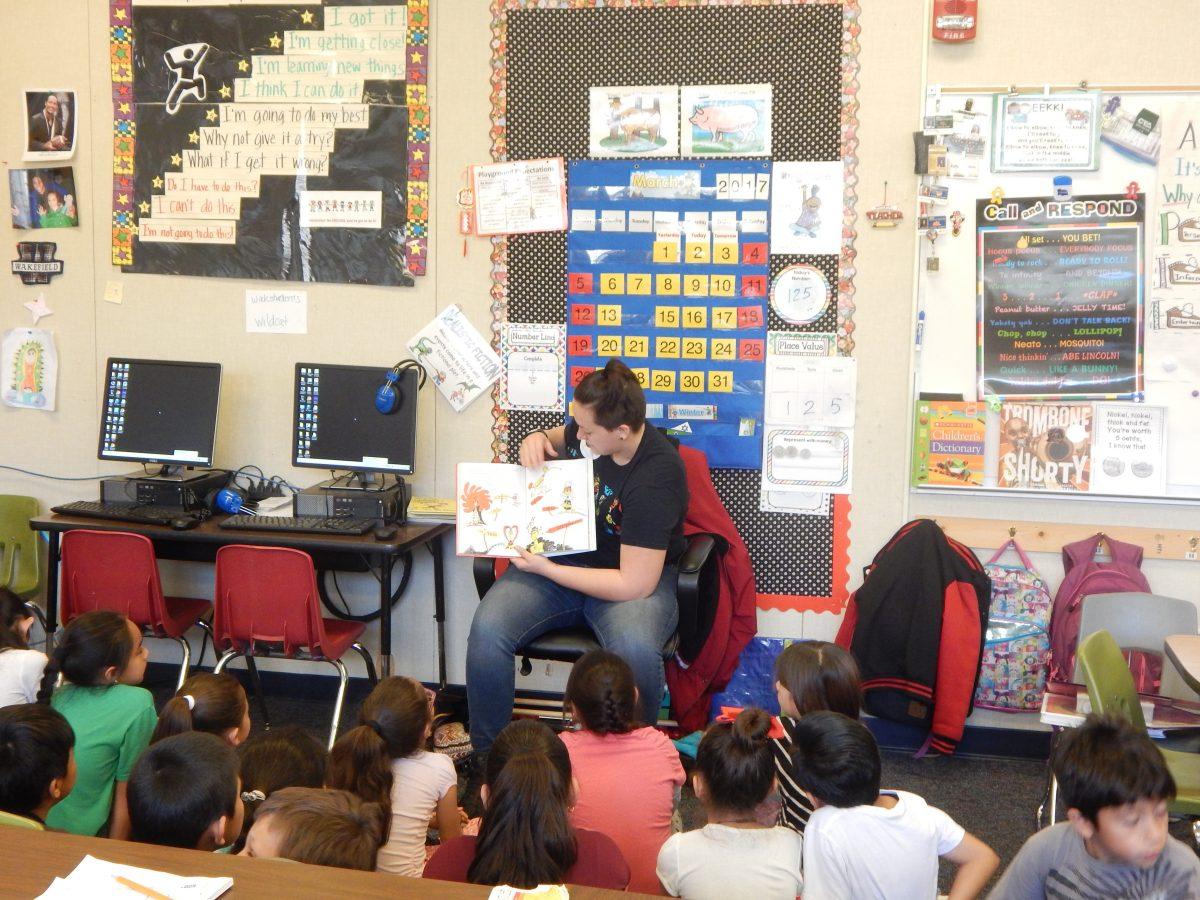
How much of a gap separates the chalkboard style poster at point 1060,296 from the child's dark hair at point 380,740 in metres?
2.16

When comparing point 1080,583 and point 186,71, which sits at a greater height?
point 186,71

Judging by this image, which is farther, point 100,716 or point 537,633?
point 537,633

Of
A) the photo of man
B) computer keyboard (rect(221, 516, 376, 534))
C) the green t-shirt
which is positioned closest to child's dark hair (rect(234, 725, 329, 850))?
the green t-shirt

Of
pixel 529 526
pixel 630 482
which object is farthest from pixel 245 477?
pixel 630 482

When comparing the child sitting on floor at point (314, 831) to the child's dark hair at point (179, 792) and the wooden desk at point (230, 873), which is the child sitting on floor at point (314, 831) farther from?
the wooden desk at point (230, 873)

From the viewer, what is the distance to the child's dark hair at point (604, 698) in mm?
2193

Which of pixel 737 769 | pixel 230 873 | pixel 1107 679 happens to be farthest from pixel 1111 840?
pixel 230 873

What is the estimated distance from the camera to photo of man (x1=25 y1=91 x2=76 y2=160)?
3.91m

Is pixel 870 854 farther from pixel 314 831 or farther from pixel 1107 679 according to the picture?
pixel 1107 679

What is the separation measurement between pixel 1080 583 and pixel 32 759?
2.91 metres

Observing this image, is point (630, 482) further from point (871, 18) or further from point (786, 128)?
point (871, 18)

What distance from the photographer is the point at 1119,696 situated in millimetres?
2557

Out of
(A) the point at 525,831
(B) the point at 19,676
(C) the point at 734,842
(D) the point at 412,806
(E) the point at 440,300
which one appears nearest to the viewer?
(A) the point at 525,831

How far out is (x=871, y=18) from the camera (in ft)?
11.2
